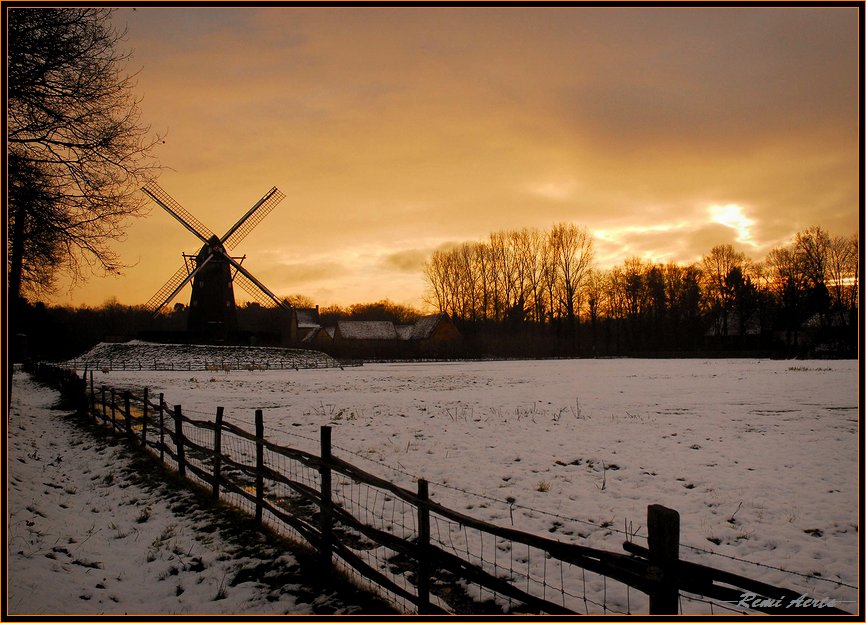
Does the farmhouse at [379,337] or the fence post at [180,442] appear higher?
the farmhouse at [379,337]

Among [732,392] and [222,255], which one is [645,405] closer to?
[732,392]

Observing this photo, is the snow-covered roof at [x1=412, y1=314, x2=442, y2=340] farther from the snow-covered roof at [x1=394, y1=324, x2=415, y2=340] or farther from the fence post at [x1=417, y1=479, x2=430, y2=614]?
the fence post at [x1=417, y1=479, x2=430, y2=614]

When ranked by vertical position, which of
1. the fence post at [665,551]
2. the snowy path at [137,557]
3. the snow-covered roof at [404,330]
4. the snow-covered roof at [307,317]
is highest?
the snow-covered roof at [307,317]

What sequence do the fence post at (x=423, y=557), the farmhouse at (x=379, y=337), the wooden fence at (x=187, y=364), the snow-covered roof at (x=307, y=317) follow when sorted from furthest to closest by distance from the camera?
the snow-covered roof at (x=307, y=317) → the farmhouse at (x=379, y=337) → the wooden fence at (x=187, y=364) → the fence post at (x=423, y=557)

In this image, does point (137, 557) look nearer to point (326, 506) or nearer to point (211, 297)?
point (326, 506)

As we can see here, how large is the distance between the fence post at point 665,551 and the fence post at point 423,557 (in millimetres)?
2222

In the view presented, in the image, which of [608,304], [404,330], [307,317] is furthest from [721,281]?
[307,317]

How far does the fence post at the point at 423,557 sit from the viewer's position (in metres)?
5.27

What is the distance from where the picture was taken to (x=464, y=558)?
23.0ft

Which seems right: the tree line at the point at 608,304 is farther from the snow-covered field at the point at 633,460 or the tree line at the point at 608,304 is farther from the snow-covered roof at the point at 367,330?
the snow-covered field at the point at 633,460

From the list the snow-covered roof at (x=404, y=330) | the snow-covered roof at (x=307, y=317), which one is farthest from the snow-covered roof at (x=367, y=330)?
the snow-covered roof at (x=307, y=317)

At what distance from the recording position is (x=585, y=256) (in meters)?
85.8

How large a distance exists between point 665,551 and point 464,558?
3.93 m

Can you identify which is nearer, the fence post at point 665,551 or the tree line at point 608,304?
the fence post at point 665,551
